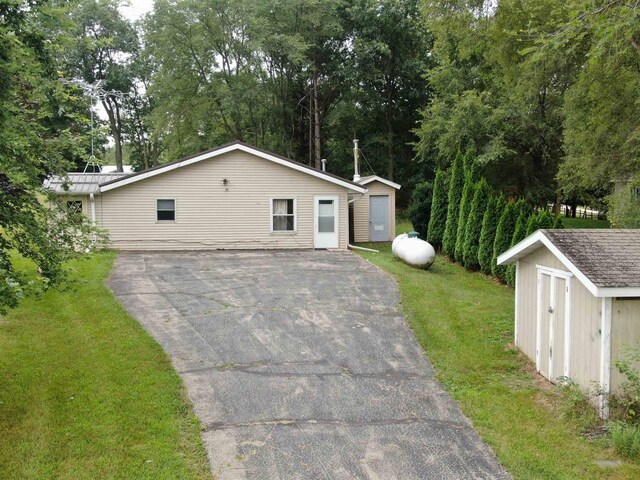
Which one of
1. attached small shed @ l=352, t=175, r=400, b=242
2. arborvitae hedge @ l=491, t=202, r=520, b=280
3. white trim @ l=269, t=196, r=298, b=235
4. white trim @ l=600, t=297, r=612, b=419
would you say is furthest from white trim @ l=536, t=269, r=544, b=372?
attached small shed @ l=352, t=175, r=400, b=242

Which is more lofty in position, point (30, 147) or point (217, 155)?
point (217, 155)

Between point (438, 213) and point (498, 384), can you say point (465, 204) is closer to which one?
point (438, 213)

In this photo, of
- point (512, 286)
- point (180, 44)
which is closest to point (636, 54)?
point (512, 286)

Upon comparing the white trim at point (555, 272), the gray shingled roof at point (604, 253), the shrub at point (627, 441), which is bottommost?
the shrub at point (627, 441)

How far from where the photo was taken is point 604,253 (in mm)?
6953

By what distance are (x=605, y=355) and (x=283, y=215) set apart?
12.6 meters

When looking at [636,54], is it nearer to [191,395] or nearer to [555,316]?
[555,316]

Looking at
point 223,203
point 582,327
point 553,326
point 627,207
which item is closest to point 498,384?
point 553,326

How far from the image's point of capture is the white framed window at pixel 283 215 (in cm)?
1777

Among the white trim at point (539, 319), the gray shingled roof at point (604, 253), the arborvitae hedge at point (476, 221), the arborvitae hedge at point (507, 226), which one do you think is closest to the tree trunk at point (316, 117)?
the arborvitae hedge at point (476, 221)

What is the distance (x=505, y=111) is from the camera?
2256 cm

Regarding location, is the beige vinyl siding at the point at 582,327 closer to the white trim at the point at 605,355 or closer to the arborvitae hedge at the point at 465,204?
the white trim at the point at 605,355

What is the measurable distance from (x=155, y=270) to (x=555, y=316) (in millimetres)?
9632

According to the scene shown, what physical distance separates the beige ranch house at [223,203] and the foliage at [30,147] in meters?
9.99
